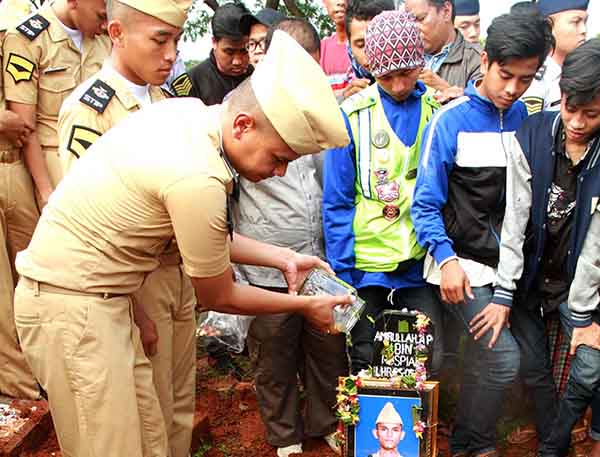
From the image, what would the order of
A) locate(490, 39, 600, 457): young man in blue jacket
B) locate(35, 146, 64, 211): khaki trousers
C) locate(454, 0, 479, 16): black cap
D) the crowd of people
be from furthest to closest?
1. locate(454, 0, 479, 16): black cap
2. locate(35, 146, 64, 211): khaki trousers
3. locate(490, 39, 600, 457): young man in blue jacket
4. the crowd of people

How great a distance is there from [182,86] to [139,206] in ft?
6.40

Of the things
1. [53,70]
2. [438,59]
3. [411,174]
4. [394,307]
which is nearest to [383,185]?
[411,174]

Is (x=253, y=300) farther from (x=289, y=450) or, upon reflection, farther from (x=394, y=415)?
(x=289, y=450)

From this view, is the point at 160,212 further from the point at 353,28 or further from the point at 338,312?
the point at 353,28

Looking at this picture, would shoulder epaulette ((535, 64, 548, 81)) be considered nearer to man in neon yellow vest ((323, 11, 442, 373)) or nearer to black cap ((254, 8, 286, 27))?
man in neon yellow vest ((323, 11, 442, 373))

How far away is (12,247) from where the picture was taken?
3529 millimetres

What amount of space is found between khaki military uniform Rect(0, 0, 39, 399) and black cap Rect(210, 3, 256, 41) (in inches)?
41.1

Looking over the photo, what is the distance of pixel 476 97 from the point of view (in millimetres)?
2941

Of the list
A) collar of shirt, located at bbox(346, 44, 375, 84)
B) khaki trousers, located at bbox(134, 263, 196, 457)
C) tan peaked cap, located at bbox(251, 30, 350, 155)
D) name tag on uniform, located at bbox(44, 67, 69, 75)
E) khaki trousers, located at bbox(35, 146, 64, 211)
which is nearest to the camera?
tan peaked cap, located at bbox(251, 30, 350, 155)

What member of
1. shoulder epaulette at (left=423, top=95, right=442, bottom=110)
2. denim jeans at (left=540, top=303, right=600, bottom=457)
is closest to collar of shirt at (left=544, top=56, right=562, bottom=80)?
shoulder epaulette at (left=423, top=95, right=442, bottom=110)

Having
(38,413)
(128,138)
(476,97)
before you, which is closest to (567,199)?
(476,97)

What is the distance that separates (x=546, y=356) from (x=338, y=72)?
2.23 m

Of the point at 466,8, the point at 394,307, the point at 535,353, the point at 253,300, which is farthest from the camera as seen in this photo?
the point at 466,8

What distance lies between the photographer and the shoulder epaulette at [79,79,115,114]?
246 centimetres
